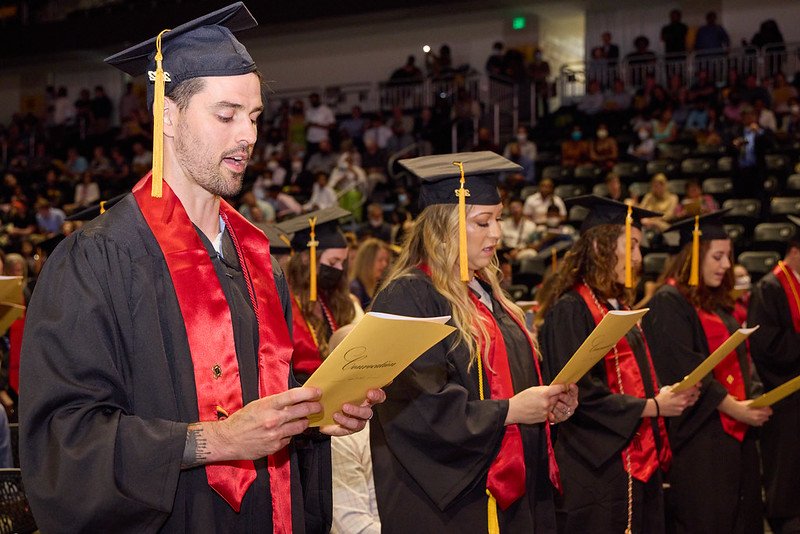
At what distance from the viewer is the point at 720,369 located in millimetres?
5473

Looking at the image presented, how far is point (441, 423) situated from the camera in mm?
3242

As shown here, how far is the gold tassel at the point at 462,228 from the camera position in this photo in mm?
3426

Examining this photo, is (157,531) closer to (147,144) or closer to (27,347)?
(27,347)

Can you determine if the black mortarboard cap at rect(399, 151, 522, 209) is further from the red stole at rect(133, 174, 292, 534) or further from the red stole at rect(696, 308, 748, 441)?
the red stole at rect(696, 308, 748, 441)

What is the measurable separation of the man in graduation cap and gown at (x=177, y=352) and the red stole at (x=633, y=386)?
94.1 inches

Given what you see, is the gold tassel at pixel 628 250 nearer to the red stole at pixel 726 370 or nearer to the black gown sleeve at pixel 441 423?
the red stole at pixel 726 370

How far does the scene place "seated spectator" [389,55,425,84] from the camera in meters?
19.8

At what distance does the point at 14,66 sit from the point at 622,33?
1592cm

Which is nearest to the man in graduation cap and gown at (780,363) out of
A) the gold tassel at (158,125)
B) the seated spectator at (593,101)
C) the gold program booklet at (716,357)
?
the gold program booklet at (716,357)

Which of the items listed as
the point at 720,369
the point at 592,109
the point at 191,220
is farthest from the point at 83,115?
the point at 191,220

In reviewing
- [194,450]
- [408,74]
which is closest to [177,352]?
[194,450]

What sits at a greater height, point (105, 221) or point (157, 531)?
point (105, 221)

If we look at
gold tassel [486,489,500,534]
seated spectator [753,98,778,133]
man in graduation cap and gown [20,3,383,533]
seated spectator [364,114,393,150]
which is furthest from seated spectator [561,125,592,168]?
man in graduation cap and gown [20,3,383,533]

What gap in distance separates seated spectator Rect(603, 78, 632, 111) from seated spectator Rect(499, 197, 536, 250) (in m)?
5.13
